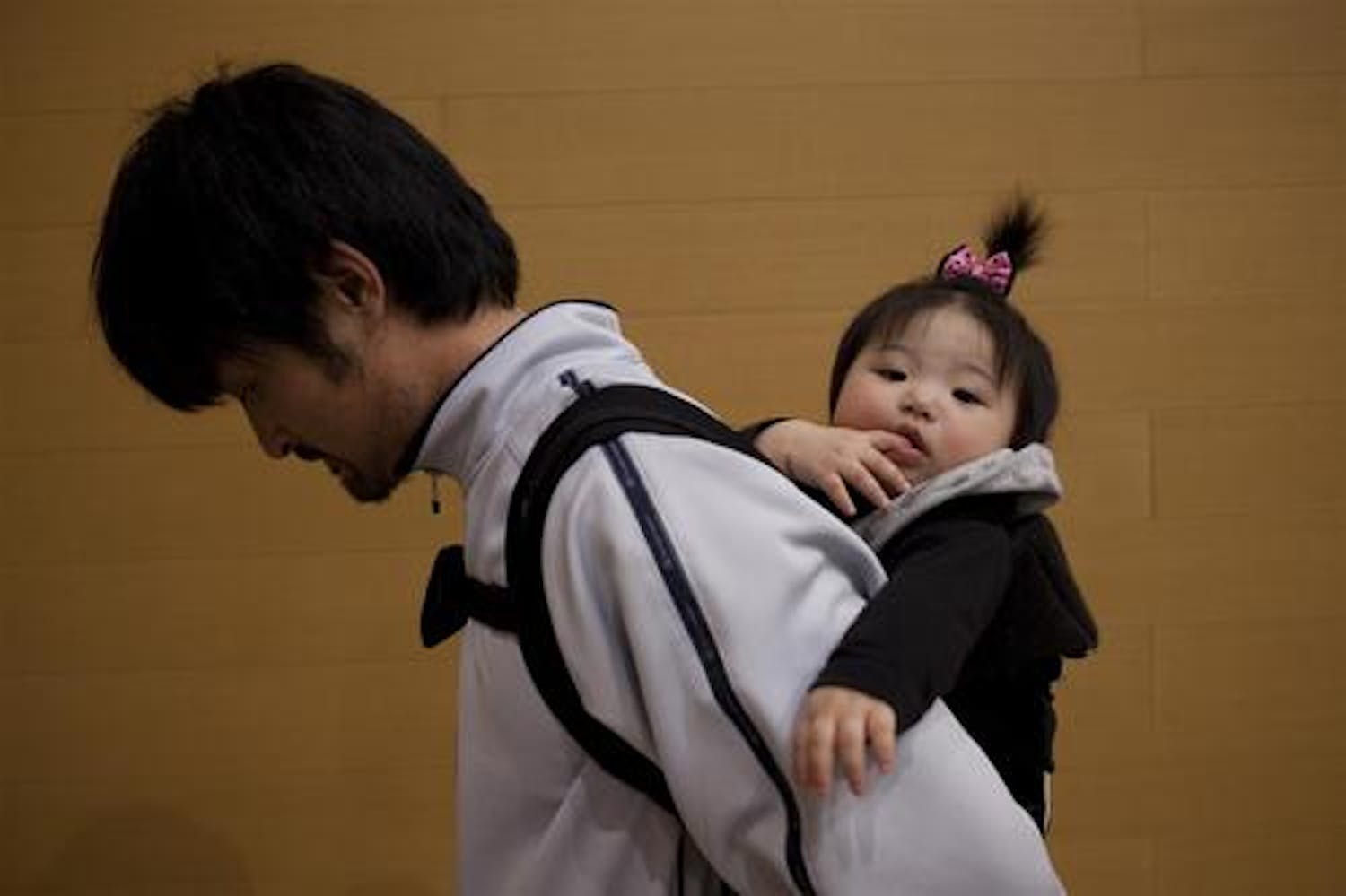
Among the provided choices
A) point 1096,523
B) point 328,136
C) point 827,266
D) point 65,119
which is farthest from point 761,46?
point 328,136

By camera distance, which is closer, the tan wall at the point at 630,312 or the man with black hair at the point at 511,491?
the man with black hair at the point at 511,491

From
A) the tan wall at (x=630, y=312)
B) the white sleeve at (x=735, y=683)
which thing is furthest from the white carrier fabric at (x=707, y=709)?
the tan wall at (x=630, y=312)

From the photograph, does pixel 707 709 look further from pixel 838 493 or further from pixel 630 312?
pixel 630 312

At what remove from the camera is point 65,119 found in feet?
6.64

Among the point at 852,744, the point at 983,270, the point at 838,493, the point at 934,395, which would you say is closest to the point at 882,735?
the point at 852,744

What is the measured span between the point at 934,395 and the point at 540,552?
51cm

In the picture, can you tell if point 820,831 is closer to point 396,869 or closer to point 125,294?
point 125,294

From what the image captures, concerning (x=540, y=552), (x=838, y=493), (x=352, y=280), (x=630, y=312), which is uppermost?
(x=352, y=280)

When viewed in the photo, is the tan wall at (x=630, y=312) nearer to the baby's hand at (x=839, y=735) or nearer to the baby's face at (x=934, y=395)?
the baby's face at (x=934, y=395)

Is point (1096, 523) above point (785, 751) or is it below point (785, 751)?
below

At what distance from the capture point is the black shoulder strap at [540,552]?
2.59ft

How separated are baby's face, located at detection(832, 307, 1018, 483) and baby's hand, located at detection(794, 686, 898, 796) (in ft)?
1.56

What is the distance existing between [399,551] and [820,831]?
54.3 inches

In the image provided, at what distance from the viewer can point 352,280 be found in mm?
858
